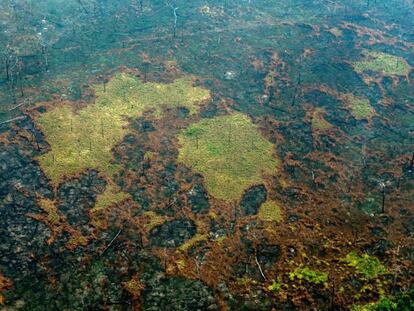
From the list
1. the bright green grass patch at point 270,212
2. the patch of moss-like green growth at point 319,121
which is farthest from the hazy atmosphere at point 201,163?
the patch of moss-like green growth at point 319,121

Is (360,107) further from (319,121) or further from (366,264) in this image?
(366,264)

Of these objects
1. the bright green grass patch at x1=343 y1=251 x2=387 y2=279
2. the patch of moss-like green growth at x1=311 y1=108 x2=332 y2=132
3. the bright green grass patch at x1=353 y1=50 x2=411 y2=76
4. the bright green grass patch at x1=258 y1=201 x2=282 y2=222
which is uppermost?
the bright green grass patch at x1=353 y1=50 x2=411 y2=76

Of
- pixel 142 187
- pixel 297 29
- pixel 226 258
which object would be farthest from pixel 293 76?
pixel 226 258

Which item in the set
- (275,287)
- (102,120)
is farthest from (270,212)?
(102,120)

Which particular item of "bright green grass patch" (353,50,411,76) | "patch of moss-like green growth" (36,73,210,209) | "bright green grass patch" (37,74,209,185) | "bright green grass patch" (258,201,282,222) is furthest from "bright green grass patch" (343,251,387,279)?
"bright green grass patch" (353,50,411,76)

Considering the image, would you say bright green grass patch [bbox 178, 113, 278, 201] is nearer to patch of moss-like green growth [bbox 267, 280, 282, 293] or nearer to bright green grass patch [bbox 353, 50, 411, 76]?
patch of moss-like green growth [bbox 267, 280, 282, 293]
